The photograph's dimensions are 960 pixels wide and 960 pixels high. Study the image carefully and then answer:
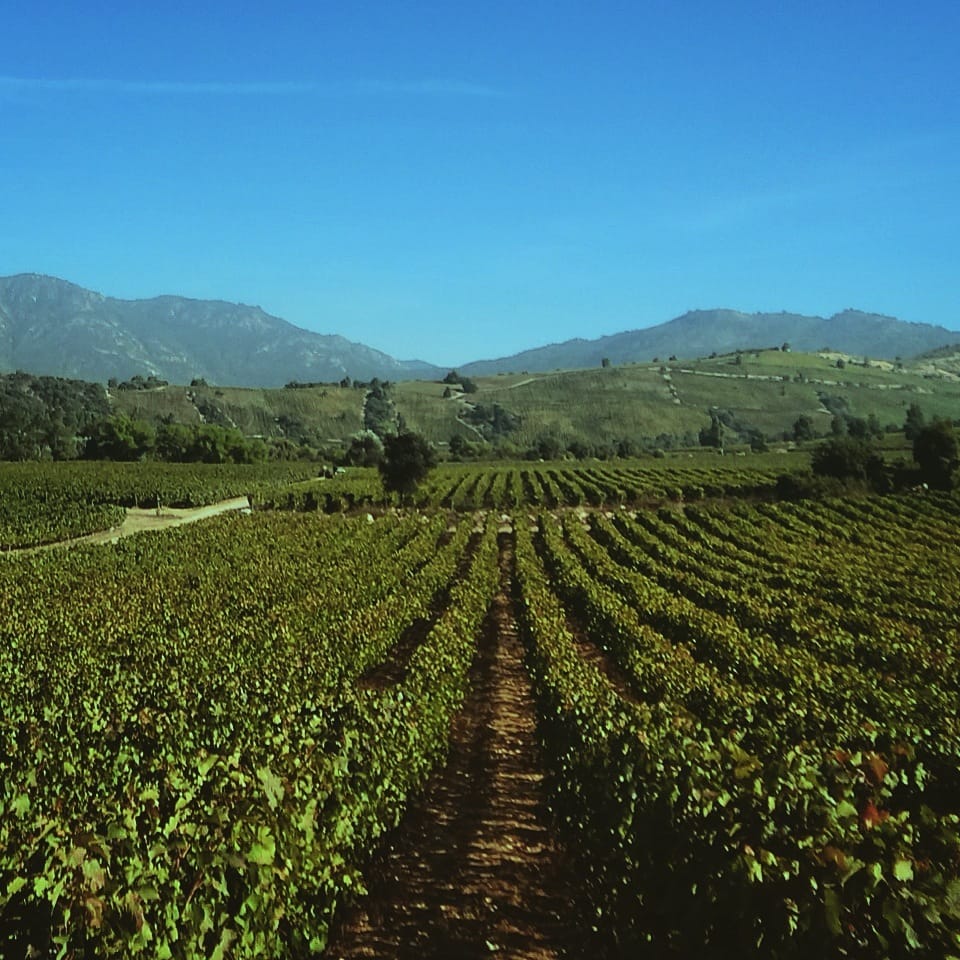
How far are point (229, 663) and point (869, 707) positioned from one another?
14323 mm

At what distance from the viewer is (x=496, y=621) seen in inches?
1185

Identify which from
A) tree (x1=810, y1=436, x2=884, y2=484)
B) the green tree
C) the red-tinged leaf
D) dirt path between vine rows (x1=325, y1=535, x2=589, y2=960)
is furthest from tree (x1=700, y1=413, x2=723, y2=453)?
the red-tinged leaf

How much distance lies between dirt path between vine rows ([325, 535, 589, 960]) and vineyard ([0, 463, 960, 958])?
5cm

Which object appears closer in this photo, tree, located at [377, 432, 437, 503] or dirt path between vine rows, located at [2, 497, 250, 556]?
dirt path between vine rows, located at [2, 497, 250, 556]

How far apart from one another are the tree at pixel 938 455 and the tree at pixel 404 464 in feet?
177

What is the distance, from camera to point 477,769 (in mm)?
14953

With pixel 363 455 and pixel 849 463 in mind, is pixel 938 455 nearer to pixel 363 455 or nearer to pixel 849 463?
pixel 849 463

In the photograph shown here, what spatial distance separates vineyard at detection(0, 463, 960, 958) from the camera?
5.96m

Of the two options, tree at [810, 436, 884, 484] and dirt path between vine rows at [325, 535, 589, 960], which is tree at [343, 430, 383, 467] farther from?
dirt path between vine rows at [325, 535, 589, 960]

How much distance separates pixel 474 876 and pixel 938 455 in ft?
274

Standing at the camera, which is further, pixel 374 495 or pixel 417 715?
pixel 374 495

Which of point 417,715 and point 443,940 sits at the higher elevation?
point 417,715

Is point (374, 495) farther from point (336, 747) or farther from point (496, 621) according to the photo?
point (336, 747)

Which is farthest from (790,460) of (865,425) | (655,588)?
(655,588)
